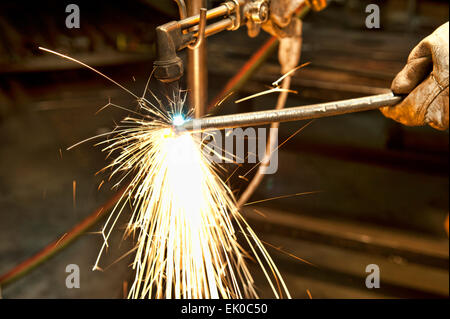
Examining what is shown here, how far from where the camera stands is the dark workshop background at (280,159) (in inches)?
90.2

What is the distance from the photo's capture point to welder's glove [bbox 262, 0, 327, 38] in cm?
145

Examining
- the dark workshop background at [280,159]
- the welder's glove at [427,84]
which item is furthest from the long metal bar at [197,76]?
the dark workshop background at [280,159]

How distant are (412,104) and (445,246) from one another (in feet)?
4.67

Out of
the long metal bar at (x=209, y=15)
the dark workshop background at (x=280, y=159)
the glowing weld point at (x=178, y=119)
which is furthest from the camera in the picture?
the dark workshop background at (x=280, y=159)

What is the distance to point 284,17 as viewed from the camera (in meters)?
1.49

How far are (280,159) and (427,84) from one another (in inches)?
88.1

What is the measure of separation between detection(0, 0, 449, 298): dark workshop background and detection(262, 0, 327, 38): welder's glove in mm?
961

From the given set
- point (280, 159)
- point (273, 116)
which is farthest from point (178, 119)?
point (280, 159)

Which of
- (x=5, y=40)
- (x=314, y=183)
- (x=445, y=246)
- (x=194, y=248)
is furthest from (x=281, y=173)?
(x=5, y=40)

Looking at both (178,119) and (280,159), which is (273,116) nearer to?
(178,119)

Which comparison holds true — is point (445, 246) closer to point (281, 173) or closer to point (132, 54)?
point (281, 173)

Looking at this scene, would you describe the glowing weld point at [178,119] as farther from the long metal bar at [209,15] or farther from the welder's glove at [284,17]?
the welder's glove at [284,17]

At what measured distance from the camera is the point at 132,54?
394 cm

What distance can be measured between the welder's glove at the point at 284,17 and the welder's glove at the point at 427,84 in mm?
493
